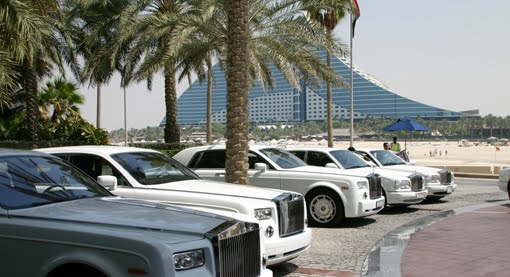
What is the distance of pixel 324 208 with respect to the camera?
37.3 feet

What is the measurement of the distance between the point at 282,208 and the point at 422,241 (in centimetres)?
367

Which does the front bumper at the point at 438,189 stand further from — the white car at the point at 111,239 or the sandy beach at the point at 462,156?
the sandy beach at the point at 462,156

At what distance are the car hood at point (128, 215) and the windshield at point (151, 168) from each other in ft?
8.87

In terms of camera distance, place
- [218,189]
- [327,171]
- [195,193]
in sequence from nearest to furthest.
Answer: [195,193], [218,189], [327,171]

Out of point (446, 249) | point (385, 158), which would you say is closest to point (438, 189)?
point (385, 158)

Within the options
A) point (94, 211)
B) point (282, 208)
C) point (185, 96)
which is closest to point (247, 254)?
point (94, 211)

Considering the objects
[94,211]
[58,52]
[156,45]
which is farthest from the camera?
[58,52]

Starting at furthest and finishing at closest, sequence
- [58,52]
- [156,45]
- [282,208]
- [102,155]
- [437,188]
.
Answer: [58,52], [156,45], [437,188], [102,155], [282,208]

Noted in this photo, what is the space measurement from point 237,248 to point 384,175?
963 centimetres

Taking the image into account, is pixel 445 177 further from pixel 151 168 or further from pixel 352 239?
pixel 151 168

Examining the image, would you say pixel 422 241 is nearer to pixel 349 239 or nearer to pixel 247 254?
pixel 349 239

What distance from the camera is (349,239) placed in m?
10.2

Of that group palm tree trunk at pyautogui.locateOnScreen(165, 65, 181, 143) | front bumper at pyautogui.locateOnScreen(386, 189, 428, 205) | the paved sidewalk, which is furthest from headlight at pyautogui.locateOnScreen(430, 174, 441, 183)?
palm tree trunk at pyautogui.locateOnScreen(165, 65, 181, 143)

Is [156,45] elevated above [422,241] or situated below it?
above
